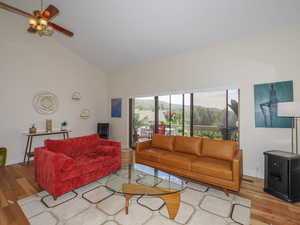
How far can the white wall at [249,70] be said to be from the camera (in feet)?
9.52

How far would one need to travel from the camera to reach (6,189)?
261 centimetres

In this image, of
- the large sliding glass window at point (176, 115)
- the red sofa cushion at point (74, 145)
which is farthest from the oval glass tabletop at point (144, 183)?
the large sliding glass window at point (176, 115)

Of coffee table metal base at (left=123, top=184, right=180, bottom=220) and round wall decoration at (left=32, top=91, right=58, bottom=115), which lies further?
round wall decoration at (left=32, top=91, right=58, bottom=115)

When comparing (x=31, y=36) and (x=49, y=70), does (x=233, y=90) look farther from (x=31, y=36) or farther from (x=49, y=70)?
(x=31, y=36)

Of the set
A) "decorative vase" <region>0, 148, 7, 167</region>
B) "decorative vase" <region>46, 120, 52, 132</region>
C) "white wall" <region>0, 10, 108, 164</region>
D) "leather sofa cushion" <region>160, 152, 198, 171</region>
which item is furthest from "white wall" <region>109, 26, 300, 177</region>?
"decorative vase" <region>0, 148, 7, 167</region>

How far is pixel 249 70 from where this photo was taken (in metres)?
3.28

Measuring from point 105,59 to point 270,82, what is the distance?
4.96 m

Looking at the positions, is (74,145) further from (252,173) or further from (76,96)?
(252,173)

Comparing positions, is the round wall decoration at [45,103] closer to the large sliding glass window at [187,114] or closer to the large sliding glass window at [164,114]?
the large sliding glass window at [164,114]

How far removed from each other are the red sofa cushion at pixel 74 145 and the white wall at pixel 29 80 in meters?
2.17

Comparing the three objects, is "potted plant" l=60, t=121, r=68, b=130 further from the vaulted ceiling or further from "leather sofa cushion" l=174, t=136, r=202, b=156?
"leather sofa cushion" l=174, t=136, r=202, b=156

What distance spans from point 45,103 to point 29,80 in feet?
2.52

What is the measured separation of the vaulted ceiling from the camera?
2.75 metres

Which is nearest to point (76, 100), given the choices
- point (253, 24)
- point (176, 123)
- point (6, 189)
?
point (6, 189)
